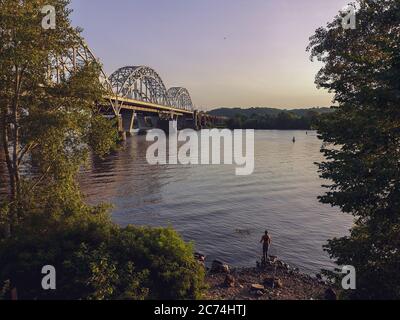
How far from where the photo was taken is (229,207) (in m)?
36.0

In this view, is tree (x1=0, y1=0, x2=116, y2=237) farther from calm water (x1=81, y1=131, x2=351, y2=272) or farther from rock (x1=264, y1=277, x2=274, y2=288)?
rock (x1=264, y1=277, x2=274, y2=288)

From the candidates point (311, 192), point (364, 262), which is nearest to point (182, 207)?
point (311, 192)

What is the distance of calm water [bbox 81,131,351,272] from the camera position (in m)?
26.0

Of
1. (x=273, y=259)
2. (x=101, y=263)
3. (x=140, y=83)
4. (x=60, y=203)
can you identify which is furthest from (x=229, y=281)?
(x=140, y=83)

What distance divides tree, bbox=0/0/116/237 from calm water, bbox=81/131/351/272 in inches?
315

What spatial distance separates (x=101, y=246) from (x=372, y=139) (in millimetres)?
10740

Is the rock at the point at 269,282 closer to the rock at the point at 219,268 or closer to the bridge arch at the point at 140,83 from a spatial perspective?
the rock at the point at 219,268

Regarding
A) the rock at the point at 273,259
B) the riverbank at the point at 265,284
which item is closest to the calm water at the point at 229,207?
the rock at the point at 273,259

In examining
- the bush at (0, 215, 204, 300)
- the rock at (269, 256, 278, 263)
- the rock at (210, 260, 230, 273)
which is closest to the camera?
the bush at (0, 215, 204, 300)

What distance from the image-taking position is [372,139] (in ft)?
36.1

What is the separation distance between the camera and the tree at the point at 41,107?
1384cm

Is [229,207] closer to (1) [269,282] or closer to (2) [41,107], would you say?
(1) [269,282]

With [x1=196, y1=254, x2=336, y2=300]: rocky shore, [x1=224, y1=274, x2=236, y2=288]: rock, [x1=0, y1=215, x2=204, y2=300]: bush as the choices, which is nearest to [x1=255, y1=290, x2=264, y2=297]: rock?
[x1=196, y1=254, x2=336, y2=300]: rocky shore

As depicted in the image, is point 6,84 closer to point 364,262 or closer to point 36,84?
point 36,84
